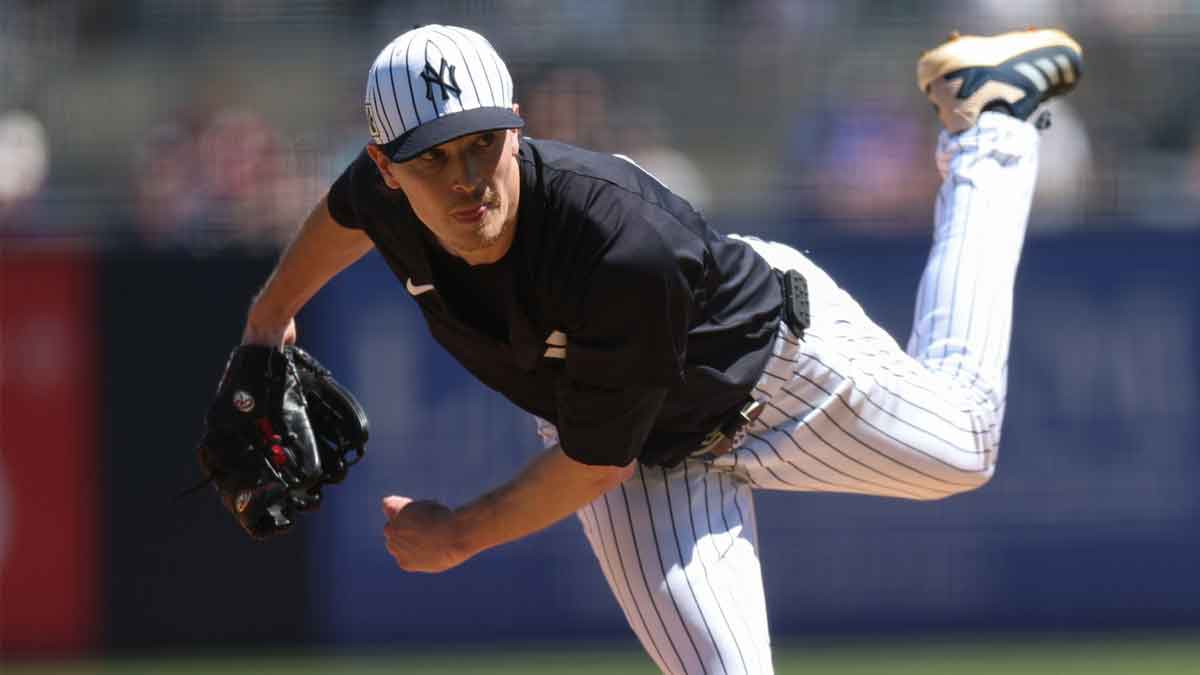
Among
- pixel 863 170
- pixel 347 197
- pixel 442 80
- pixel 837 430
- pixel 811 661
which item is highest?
pixel 442 80

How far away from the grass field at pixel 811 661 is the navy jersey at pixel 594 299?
13.2 feet

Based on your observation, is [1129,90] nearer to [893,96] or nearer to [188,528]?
[893,96]

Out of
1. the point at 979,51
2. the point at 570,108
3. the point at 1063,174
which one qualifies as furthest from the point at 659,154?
the point at 979,51

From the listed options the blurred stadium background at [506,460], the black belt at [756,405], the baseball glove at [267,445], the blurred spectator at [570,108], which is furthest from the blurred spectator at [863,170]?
the baseball glove at [267,445]

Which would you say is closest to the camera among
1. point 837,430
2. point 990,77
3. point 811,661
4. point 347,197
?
point 347,197

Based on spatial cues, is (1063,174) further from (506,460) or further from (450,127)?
(450,127)

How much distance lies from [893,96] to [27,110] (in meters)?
4.36

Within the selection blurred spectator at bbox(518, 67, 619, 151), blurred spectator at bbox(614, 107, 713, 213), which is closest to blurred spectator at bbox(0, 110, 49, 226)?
blurred spectator at bbox(518, 67, 619, 151)

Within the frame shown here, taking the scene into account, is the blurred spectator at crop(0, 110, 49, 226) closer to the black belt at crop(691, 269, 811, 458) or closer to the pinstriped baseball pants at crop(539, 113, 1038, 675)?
the pinstriped baseball pants at crop(539, 113, 1038, 675)

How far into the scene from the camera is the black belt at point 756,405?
14.8 ft

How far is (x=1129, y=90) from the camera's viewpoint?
30.8ft

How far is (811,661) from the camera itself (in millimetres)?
8367

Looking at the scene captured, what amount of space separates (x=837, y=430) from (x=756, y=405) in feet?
0.92

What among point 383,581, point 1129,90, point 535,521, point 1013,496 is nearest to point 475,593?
point 383,581
